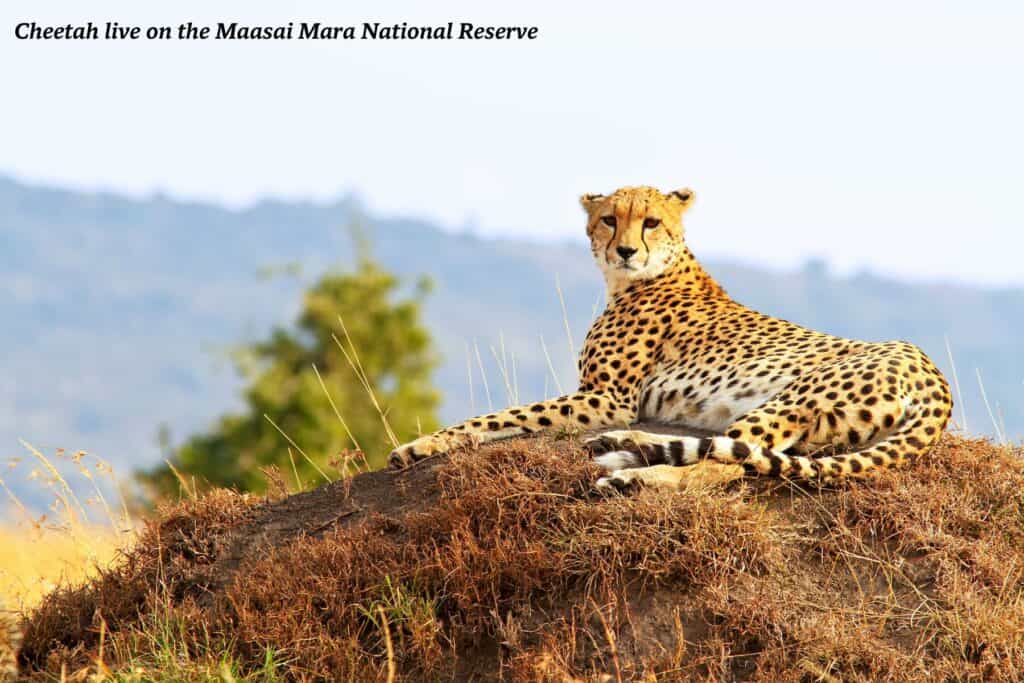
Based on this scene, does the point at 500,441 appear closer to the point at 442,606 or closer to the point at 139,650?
the point at 442,606

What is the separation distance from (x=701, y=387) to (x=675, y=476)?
1029 mm

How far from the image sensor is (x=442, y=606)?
4.55 metres

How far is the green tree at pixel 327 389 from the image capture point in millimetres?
13594

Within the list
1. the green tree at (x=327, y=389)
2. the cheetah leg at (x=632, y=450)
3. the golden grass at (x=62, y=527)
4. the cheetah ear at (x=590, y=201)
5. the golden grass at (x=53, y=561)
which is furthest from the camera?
the green tree at (x=327, y=389)

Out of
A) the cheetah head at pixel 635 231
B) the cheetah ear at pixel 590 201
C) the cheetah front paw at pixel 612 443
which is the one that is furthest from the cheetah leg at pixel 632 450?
the cheetah ear at pixel 590 201

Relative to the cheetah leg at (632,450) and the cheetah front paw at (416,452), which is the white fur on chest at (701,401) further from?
the cheetah front paw at (416,452)

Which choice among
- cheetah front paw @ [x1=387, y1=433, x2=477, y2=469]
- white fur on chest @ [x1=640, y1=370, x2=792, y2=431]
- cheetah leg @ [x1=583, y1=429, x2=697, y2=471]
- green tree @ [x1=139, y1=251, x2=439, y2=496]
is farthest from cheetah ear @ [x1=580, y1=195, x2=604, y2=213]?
green tree @ [x1=139, y1=251, x2=439, y2=496]

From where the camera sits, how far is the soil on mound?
14.0 ft

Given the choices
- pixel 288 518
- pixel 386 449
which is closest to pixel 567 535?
pixel 288 518

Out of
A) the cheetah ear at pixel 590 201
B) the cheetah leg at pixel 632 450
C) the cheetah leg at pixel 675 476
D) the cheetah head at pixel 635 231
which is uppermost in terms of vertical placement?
the cheetah ear at pixel 590 201

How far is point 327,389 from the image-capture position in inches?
565

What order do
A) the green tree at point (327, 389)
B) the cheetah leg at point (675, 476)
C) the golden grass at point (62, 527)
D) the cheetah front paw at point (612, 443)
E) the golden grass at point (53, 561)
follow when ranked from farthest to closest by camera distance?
1. the green tree at point (327, 389)
2. the golden grass at point (53, 561)
3. the golden grass at point (62, 527)
4. the cheetah front paw at point (612, 443)
5. the cheetah leg at point (675, 476)

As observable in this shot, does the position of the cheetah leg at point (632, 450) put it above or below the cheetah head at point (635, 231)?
below

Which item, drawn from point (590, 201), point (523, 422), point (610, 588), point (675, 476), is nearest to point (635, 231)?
point (590, 201)
